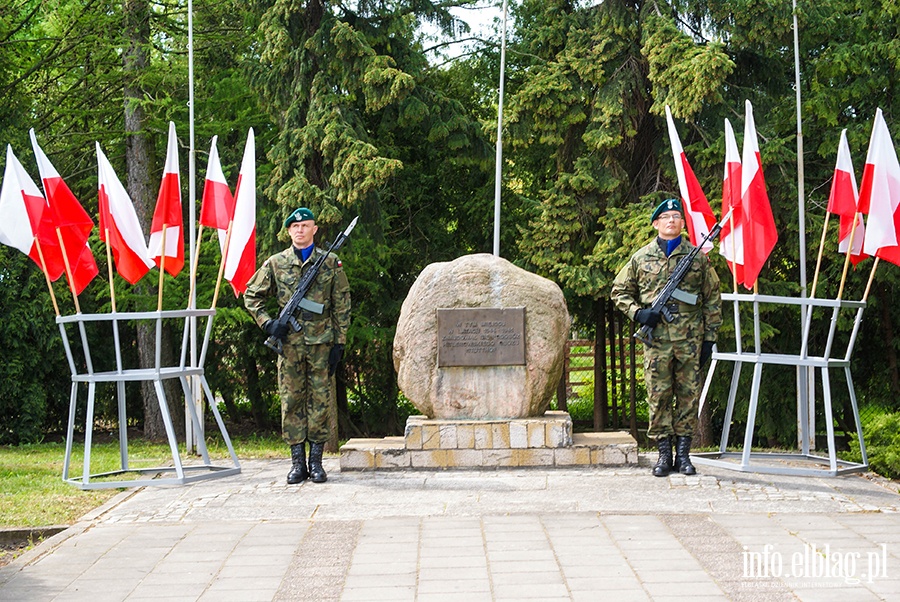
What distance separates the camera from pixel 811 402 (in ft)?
31.2

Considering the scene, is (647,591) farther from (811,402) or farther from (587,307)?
(587,307)

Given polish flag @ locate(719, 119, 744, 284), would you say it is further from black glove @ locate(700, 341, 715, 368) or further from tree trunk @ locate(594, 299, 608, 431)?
tree trunk @ locate(594, 299, 608, 431)

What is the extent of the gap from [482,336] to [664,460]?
67.6 inches

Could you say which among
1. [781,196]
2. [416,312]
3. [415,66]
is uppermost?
[415,66]

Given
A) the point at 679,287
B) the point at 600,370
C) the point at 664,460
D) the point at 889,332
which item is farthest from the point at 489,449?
the point at 889,332

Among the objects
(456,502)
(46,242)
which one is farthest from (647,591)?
(46,242)

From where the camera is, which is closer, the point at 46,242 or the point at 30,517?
the point at 30,517

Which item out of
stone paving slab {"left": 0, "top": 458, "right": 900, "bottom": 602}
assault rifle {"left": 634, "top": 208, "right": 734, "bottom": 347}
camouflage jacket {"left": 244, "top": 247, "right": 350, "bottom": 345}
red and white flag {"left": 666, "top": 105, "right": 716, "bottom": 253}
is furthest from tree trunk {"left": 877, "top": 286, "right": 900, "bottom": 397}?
camouflage jacket {"left": 244, "top": 247, "right": 350, "bottom": 345}

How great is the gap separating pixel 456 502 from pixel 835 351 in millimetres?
9314

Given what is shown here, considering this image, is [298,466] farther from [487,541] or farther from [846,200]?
[846,200]

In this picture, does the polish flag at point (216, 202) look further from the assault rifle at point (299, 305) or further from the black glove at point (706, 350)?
the black glove at point (706, 350)

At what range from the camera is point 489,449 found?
8055mm

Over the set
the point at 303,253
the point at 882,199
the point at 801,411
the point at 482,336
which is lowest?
the point at 801,411

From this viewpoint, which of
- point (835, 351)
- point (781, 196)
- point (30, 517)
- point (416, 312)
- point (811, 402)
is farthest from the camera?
point (835, 351)
